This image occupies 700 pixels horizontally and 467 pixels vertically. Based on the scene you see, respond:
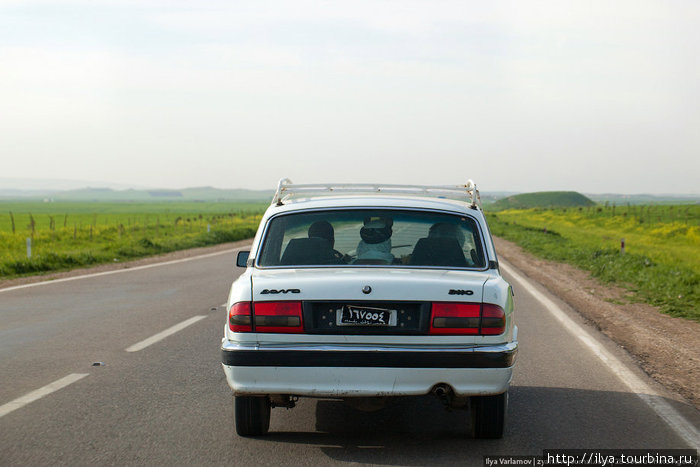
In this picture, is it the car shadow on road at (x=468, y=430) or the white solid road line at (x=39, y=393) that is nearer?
the car shadow on road at (x=468, y=430)

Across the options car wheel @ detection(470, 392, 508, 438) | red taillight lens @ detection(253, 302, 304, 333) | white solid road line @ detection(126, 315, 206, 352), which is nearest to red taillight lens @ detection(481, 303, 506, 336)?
car wheel @ detection(470, 392, 508, 438)

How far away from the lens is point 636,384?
21.3 ft

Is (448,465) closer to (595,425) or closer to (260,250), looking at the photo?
(595,425)

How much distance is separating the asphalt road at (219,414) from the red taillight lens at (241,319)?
0.74 m

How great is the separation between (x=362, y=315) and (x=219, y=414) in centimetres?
161

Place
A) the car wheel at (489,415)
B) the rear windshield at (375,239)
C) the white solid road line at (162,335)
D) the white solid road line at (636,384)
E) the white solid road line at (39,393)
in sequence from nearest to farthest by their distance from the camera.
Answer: the car wheel at (489,415)
the white solid road line at (636,384)
the rear windshield at (375,239)
the white solid road line at (39,393)
the white solid road line at (162,335)

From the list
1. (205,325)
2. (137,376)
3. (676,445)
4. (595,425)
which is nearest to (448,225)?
(595,425)

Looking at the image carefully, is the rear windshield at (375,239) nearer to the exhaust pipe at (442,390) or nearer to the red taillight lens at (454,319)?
the red taillight lens at (454,319)

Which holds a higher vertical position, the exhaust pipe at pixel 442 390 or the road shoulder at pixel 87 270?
the exhaust pipe at pixel 442 390

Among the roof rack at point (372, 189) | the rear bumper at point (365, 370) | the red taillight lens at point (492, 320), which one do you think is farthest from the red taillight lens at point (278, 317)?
the roof rack at point (372, 189)

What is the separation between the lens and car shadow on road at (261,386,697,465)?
4602mm

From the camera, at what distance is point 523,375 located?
6789mm

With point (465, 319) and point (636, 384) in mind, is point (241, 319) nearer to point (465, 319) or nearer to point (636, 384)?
point (465, 319)

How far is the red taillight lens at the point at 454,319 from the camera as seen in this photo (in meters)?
4.40
